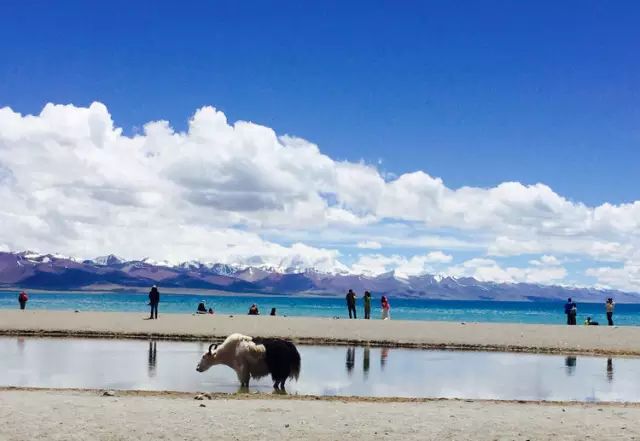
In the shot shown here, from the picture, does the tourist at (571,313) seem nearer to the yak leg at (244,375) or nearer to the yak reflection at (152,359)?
the yak reflection at (152,359)

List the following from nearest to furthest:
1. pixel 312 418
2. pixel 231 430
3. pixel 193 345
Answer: pixel 231 430, pixel 312 418, pixel 193 345

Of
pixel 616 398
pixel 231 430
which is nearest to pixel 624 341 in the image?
pixel 616 398

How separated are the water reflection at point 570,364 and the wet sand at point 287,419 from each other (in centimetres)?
886

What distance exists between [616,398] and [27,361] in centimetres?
1698

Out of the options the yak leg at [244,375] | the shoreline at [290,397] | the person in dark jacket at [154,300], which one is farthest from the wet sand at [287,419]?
the person in dark jacket at [154,300]

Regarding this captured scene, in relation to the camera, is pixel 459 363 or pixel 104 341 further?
pixel 104 341

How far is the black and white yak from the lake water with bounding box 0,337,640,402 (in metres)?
0.41

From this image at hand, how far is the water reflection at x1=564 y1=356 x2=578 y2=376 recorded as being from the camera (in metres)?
26.0

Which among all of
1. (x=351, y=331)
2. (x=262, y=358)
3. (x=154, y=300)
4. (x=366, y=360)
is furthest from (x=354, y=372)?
(x=154, y=300)

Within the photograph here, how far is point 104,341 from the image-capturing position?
33625 millimetres

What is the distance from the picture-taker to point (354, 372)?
23938mm

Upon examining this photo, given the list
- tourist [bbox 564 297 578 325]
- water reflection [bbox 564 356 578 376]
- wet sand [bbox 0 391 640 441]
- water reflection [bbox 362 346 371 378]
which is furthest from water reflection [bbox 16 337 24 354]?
tourist [bbox 564 297 578 325]

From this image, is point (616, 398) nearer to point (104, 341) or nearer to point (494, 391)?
point (494, 391)

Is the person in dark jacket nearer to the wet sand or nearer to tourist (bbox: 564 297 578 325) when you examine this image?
tourist (bbox: 564 297 578 325)
